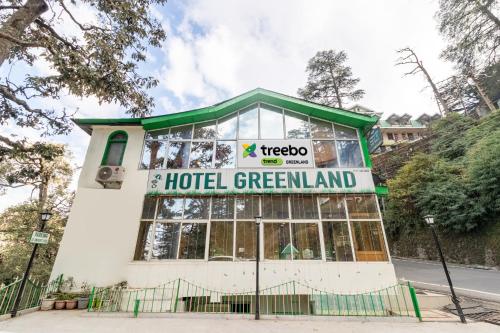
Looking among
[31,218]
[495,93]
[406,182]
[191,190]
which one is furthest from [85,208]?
[495,93]

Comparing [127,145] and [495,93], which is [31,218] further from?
[495,93]

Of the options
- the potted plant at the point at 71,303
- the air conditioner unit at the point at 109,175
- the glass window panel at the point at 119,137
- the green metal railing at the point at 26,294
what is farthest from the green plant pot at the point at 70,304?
the glass window panel at the point at 119,137

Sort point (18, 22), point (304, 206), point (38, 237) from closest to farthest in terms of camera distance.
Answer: point (38, 237) → point (18, 22) → point (304, 206)

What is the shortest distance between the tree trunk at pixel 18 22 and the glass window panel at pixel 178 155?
6.01 meters

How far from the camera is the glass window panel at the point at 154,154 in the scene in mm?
9937

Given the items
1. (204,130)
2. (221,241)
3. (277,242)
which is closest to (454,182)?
(277,242)

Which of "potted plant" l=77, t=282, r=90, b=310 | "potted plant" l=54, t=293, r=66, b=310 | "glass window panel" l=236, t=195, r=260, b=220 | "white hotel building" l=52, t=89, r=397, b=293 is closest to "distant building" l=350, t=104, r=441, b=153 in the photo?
"white hotel building" l=52, t=89, r=397, b=293

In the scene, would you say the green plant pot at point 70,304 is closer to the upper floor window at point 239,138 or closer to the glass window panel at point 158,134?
the upper floor window at point 239,138

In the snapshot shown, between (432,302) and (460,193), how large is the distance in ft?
37.5

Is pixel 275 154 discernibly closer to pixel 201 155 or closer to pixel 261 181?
pixel 261 181

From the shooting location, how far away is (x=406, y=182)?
1988 centimetres

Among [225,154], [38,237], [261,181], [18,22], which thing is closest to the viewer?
[38,237]

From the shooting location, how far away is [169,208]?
928 centimetres

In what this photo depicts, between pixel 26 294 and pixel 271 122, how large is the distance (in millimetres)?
10585
